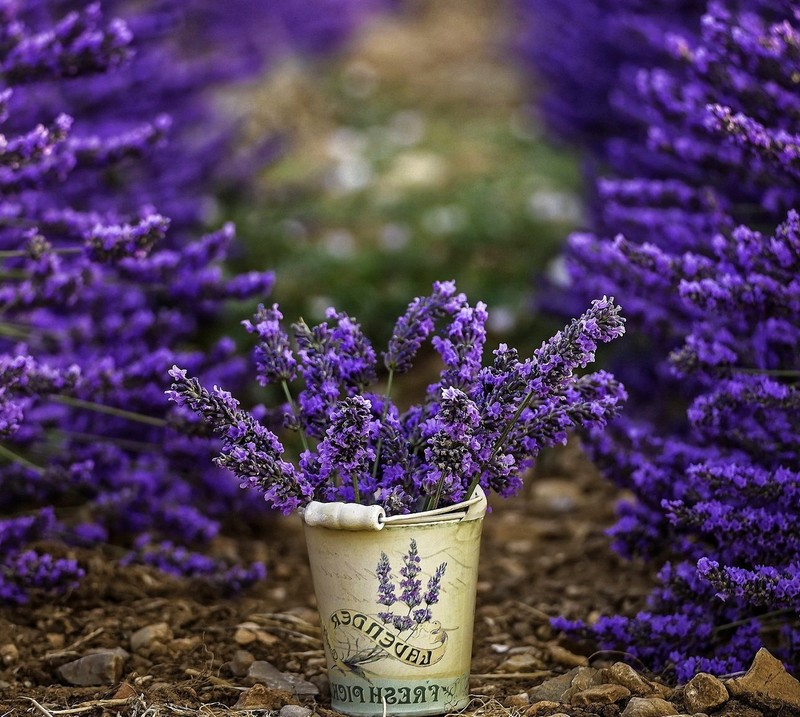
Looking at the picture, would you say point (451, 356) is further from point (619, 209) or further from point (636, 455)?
point (619, 209)

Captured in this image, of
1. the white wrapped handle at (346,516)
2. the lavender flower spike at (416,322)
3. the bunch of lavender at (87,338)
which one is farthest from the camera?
the bunch of lavender at (87,338)

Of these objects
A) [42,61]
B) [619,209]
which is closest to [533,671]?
[619,209]

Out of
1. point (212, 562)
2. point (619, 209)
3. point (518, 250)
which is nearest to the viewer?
point (212, 562)

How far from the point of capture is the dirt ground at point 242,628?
2.33 meters

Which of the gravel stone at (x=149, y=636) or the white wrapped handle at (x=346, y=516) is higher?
the white wrapped handle at (x=346, y=516)

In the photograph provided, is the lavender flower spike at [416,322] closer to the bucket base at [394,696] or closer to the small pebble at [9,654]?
the bucket base at [394,696]

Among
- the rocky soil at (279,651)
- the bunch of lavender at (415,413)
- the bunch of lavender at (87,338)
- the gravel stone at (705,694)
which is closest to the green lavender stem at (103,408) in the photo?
the bunch of lavender at (87,338)

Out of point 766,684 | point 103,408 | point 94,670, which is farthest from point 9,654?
point 766,684

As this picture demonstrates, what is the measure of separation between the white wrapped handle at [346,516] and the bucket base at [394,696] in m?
0.32

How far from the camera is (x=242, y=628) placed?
2688 millimetres

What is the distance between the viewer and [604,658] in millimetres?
2604

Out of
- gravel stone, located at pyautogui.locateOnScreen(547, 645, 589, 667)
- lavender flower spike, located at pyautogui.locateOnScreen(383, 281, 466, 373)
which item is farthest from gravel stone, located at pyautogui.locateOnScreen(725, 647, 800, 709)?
lavender flower spike, located at pyautogui.locateOnScreen(383, 281, 466, 373)

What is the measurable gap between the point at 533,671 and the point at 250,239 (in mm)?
3450

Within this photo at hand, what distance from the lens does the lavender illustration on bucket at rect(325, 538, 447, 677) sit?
2.15 metres
